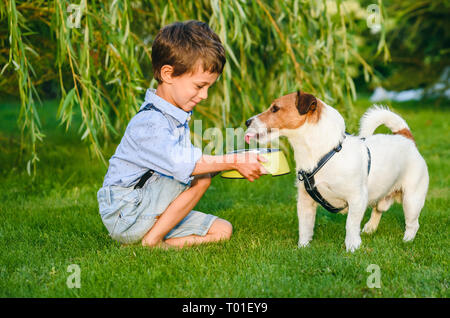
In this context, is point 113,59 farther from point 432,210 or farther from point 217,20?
point 432,210

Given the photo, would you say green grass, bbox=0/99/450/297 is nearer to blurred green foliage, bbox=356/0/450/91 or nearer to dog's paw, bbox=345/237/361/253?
dog's paw, bbox=345/237/361/253

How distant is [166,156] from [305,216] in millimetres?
1075

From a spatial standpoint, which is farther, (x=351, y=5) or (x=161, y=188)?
(x=351, y=5)

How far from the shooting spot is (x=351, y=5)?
1190cm

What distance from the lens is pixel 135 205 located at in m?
3.19

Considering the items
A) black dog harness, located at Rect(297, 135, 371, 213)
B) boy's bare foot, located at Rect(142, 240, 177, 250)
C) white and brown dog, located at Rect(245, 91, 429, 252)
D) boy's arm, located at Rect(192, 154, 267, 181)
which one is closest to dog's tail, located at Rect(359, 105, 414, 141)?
white and brown dog, located at Rect(245, 91, 429, 252)

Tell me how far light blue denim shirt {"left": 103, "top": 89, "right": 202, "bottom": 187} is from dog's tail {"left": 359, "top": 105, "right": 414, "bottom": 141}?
54.6 inches

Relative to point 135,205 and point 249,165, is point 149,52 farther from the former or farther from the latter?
point 249,165

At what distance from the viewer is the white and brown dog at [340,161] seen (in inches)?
126

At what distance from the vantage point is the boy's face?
3117mm

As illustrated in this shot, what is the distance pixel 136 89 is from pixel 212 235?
139cm

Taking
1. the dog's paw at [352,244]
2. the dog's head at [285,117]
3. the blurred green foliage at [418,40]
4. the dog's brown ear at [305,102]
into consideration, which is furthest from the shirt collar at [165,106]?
the blurred green foliage at [418,40]

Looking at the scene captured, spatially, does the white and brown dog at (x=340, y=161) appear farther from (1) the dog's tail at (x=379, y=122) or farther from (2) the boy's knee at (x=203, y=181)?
(2) the boy's knee at (x=203, y=181)
